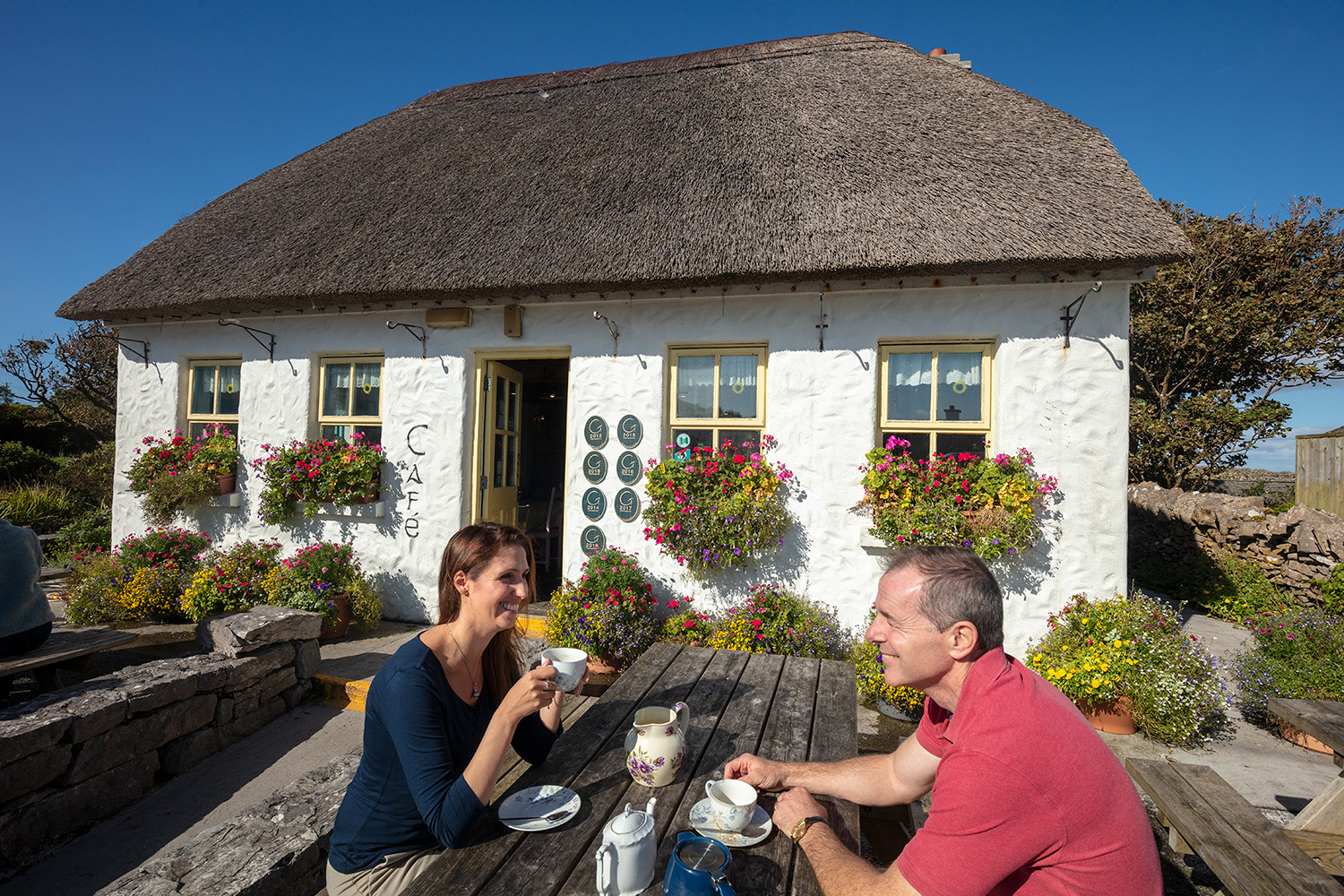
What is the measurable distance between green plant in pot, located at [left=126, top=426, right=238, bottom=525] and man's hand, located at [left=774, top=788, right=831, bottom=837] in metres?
6.42

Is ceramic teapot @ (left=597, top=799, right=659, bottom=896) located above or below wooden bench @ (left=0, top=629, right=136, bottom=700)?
above

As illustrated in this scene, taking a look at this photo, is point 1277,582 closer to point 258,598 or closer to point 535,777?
point 535,777

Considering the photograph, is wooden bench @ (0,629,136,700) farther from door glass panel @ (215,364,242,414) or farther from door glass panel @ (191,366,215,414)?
door glass panel @ (191,366,215,414)

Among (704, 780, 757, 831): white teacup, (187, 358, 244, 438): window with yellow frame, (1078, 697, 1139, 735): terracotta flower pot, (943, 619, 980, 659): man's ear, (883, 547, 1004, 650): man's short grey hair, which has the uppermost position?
(187, 358, 244, 438): window with yellow frame

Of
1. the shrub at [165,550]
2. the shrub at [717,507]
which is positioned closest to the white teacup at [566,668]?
the shrub at [717,507]

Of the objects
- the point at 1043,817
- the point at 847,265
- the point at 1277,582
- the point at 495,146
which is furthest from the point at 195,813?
the point at 1277,582

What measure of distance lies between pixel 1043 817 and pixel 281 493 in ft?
20.6

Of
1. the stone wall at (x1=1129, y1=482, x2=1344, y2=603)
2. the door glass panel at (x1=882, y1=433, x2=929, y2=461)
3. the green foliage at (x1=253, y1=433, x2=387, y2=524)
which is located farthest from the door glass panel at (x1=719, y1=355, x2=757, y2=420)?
the stone wall at (x1=1129, y1=482, x2=1344, y2=603)

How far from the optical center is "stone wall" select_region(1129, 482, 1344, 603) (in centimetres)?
582

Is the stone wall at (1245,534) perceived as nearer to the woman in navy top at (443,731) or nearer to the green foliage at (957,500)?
the green foliage at (957,500)

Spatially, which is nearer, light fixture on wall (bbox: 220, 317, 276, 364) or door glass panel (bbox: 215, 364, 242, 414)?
light fixture on wall (bbox: 220, 317, 276, 364)

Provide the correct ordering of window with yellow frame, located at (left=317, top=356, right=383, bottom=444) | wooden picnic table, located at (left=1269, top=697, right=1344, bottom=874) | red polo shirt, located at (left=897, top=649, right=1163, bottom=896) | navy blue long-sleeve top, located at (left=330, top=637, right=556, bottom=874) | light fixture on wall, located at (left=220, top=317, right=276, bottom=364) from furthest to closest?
light fixture on wall, located at (left=220, top=317, right=276, bottom=364), window with yellow frame, located at (left=317, top=356, right=383, bottom=444), wooden picnic table, located at (left=1269, top=697, right=1344, bottom=874), navy blue long-sleeve top, located at (left=330, top=637, right=556, bottom=874), red polo shirt, located at (left=897, top=649, right=1163, bottom=896)

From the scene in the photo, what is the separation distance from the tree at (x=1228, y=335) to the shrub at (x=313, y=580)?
1149 centimetres

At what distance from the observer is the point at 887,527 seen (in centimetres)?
421
